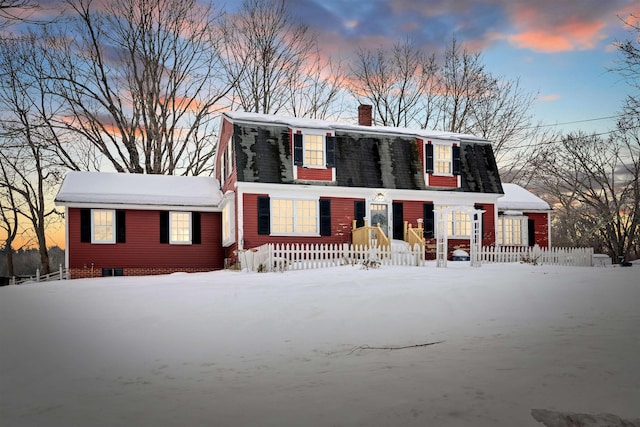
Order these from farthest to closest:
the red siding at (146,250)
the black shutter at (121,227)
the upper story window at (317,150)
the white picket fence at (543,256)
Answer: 1. the black shutter at (121,227)
2. the upper story window at (317,150)
3. the red siding at (146,250)
4. the white picket fence at (543,256)

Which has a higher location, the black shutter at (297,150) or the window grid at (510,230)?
the black shutter at (297,150)

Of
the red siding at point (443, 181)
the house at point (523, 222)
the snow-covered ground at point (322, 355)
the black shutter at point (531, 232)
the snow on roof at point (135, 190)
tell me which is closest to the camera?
the snow-covered ground at point (322, 355)

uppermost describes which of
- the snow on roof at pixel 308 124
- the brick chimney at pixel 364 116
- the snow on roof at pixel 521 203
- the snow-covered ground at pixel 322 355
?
the brick chimney at pixel 364 116

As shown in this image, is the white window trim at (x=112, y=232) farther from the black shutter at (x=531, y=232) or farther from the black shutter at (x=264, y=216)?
the black shutter at (x=531, y=232)

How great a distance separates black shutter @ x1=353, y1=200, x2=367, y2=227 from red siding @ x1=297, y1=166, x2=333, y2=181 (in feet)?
5.31

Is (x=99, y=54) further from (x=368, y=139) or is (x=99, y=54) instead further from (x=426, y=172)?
(x=426, y=172)

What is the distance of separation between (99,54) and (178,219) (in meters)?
15.5

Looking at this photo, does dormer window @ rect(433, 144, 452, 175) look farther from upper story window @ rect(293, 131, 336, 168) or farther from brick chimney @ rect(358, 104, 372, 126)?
upper story window @ rect(293, 131, 336, 168)

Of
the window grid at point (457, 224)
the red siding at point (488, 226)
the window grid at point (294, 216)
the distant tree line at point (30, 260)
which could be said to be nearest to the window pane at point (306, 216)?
the window grid at point (294, 216)

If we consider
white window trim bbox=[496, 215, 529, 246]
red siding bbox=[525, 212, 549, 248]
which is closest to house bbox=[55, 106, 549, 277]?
white window trim bbox=[496, 215, 529, 246]

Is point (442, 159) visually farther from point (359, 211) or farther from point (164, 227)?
point (164, 227)

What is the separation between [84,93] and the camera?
3356cm

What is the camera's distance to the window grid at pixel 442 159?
83.7ft

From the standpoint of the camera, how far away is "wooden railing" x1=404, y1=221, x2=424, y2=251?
22.6 metres
